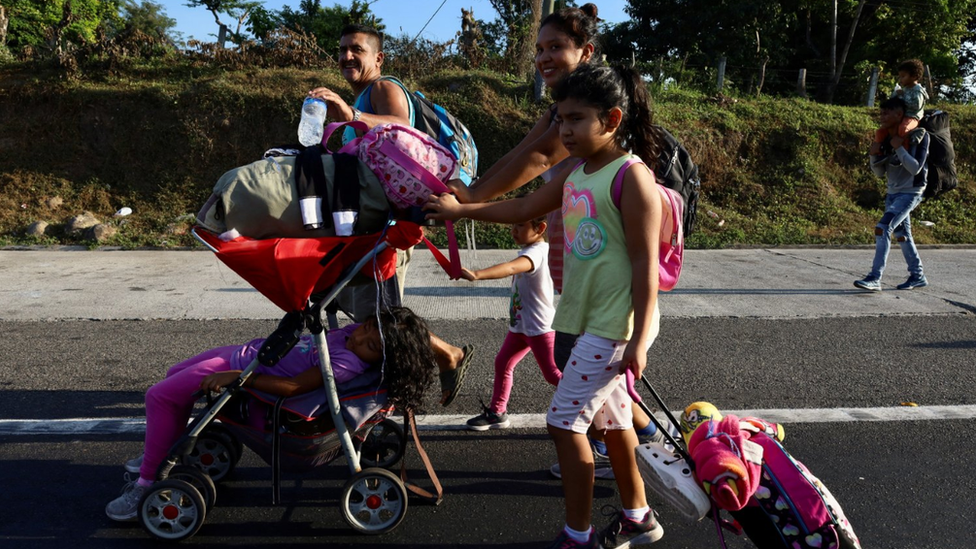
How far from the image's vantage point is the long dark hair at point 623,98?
2.46m

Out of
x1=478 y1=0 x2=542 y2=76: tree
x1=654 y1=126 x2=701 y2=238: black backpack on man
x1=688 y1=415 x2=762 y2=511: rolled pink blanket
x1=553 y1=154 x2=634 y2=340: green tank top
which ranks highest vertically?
x1=478 y1=0 x2=542 y2=76: tree

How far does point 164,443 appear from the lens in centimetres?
287

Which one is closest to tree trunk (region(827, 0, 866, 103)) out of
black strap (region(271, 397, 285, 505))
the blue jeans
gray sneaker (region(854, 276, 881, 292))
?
the blue jeans

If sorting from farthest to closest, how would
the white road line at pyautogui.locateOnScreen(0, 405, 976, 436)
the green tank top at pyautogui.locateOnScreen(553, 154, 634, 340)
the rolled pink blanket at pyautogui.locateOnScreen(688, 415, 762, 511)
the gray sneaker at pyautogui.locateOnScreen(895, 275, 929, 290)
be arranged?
the gray sneaker at pyautogui.locateOnScreen(895, 275, 929, 290) < the white road line at pyautogui.locateOnScreen(0, 405, 976, 436) < the green tank top at pyautogui.locateOnScreen(553, 154, 634, 340) < the rolled pink blanket at pyautogui.locateOnScreen(688, 415, 762, 511)

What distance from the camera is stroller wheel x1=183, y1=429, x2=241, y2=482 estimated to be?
3.16 metres

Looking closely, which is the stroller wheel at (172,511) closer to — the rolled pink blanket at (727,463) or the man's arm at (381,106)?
the man's arm at (381,106)

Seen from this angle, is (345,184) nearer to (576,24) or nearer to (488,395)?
(576,24)

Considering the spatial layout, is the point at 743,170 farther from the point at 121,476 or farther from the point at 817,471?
the point at 121,476

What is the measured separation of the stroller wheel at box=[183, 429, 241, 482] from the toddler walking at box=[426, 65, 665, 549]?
139 centimetres

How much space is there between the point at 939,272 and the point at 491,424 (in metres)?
6.77

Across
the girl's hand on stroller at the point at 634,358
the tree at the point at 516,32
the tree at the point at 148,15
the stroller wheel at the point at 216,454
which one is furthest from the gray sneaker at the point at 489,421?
the tree at the point at 148,15

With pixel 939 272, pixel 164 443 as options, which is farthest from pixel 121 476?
pixel 939 272

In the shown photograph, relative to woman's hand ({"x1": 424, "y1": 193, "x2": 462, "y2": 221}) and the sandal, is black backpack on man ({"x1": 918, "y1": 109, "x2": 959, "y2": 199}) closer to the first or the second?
the sandal

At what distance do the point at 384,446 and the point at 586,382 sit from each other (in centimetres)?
127
